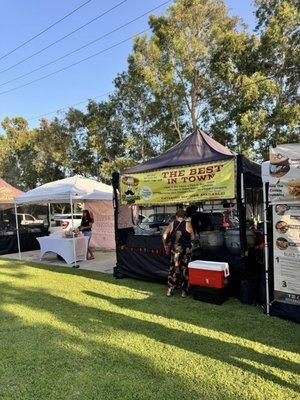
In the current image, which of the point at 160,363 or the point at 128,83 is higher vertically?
the point at 128,83

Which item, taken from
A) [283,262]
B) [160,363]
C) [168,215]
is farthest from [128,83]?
[160,363]

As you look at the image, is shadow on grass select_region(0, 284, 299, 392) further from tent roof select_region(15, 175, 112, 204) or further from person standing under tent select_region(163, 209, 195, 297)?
tent roof select_region(15, 175, 112, 204)

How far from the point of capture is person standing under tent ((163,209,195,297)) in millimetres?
6719

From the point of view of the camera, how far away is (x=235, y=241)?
6.94 meters

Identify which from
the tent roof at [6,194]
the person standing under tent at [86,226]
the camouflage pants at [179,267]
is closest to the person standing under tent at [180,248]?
the camouflage pants at [179,267]

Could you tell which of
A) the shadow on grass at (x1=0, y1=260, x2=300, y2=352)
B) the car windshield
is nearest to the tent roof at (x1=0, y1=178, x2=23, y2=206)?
the car windshield

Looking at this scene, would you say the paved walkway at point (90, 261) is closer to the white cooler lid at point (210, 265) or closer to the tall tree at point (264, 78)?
the white cooler lid at point (210, 265)

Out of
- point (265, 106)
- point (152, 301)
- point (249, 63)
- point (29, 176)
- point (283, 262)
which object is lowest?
point (152, 301)

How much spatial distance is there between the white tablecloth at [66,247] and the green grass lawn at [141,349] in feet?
12.4

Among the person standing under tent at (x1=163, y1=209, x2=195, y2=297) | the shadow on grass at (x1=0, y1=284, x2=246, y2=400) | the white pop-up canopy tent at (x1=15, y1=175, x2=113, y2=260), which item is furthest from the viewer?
the white pop-up canopy tent at (x1=15, y1=175, x2=113, y2=260)

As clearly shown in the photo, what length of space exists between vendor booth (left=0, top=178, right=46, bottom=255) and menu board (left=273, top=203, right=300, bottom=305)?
10760mm

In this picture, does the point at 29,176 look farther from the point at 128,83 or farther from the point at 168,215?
the point at 168,215

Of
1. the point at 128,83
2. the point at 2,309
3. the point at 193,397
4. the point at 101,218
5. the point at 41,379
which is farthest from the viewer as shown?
the point at 128,83

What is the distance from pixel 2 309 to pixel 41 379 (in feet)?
9.22
